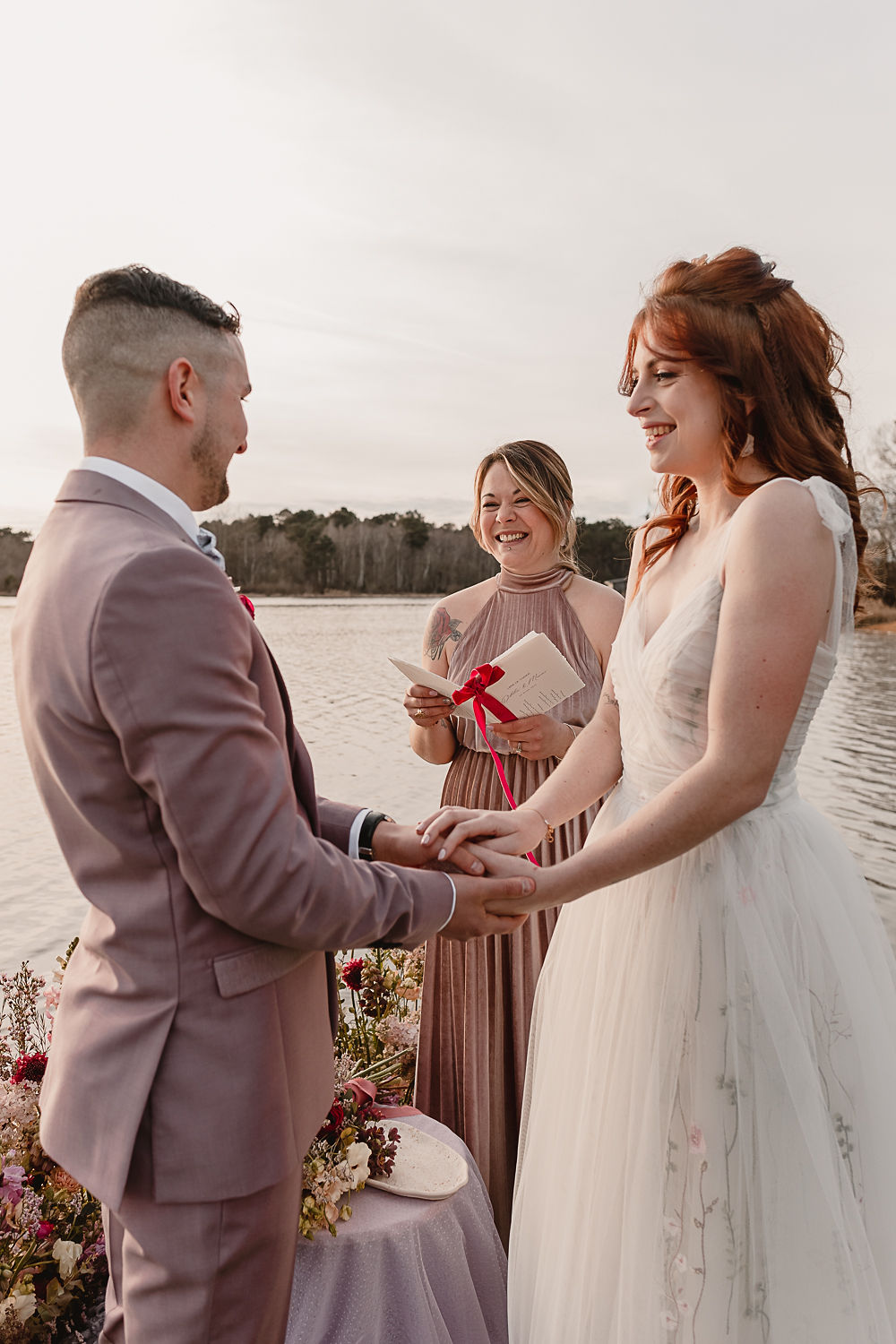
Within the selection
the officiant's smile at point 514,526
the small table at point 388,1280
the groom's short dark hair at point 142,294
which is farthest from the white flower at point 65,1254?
the officiant's smile at point 514,526

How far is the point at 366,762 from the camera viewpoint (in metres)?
17.8

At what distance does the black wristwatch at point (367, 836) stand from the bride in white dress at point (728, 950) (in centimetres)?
41

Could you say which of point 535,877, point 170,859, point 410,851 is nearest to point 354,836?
point 410,851

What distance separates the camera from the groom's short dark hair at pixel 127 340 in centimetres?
174

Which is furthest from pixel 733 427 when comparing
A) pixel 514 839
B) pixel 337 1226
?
pixel 337 1226

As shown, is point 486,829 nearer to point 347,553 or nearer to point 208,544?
point 208,544

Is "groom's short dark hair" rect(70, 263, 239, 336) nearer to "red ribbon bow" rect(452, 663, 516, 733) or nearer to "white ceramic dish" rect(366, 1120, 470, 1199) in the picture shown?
"red ribbon bow" rect(452, 663, 516, 733)

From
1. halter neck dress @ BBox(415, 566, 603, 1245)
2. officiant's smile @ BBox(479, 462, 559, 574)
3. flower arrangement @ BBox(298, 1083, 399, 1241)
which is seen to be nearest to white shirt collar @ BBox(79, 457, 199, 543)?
flower arrangement @ BBox(298, 1083, 399, 1241)

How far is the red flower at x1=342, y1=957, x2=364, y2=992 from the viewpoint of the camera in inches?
151

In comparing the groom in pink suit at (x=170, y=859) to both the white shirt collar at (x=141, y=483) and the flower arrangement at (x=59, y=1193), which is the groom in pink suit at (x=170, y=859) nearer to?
the white shirt collar at (x=141, y=483)

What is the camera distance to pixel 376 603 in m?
19.7

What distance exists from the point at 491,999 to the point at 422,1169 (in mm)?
836

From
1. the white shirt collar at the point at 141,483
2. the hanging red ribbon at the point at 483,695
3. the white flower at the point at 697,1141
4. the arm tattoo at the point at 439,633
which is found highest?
the white shirt collar at the point at 141,483

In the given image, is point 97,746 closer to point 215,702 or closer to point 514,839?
point 215,702
